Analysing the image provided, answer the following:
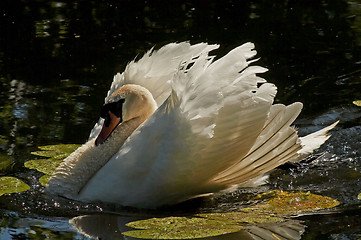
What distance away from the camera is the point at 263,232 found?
499 cm

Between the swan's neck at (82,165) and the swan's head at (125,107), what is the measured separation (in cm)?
5

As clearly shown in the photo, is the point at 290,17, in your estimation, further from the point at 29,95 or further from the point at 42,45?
the point at 29,95

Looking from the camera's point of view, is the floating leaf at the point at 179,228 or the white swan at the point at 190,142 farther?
the white swan at the point at 190,142

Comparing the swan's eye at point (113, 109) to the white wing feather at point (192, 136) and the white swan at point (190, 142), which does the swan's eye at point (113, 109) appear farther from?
the white wing feather at point (192, 136)

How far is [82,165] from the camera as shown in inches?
238

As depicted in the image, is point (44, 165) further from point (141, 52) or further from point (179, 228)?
point (141, 52)

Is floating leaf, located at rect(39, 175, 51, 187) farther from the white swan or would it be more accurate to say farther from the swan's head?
the swan's head

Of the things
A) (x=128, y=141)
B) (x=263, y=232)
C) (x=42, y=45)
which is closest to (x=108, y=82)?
(x=42, y=45)

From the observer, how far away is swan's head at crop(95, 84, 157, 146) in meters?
6.11

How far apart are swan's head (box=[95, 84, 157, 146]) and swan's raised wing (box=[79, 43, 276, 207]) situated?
0.54m

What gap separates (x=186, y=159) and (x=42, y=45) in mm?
5451

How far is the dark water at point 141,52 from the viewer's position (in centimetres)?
579

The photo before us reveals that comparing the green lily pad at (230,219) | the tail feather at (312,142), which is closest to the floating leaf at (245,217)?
the green lily pad at (230,219)

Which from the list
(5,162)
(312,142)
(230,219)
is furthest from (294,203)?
(5,162)
